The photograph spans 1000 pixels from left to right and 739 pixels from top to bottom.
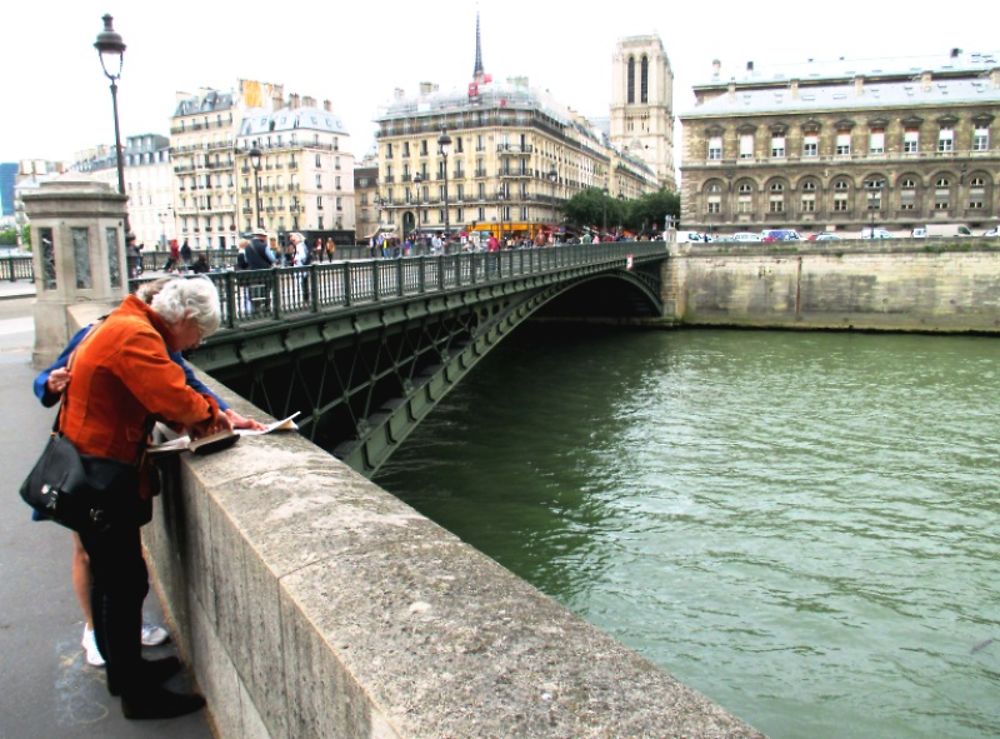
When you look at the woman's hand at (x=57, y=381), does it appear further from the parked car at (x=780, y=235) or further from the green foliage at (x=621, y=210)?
the green foliage at (x=621, y=210)

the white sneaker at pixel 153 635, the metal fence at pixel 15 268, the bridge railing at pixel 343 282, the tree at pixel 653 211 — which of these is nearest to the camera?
the white sneaker at pixel 153 635

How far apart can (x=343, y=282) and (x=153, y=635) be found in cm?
897

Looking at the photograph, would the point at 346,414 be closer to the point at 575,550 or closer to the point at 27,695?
the point at 575,550

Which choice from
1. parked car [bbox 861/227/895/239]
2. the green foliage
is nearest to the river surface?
parked car [bbox 861/227/895/239]

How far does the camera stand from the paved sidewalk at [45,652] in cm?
298

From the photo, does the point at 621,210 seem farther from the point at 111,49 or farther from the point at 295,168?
the point at 111,49

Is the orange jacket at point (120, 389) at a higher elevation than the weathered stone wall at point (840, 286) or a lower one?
higher

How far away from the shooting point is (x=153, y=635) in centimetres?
355

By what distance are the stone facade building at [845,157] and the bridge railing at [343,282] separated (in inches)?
1648

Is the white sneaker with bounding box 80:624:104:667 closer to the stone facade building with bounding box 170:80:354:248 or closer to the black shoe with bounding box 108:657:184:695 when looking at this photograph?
the black shoe with bounding box 108:657:184:695

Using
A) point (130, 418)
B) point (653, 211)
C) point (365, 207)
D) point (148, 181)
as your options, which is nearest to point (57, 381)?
point (130, 418)

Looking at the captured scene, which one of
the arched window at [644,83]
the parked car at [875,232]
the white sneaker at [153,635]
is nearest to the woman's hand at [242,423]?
the white sneaker at [153,635]

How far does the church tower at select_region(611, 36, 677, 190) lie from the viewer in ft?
430

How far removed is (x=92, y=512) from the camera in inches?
110
